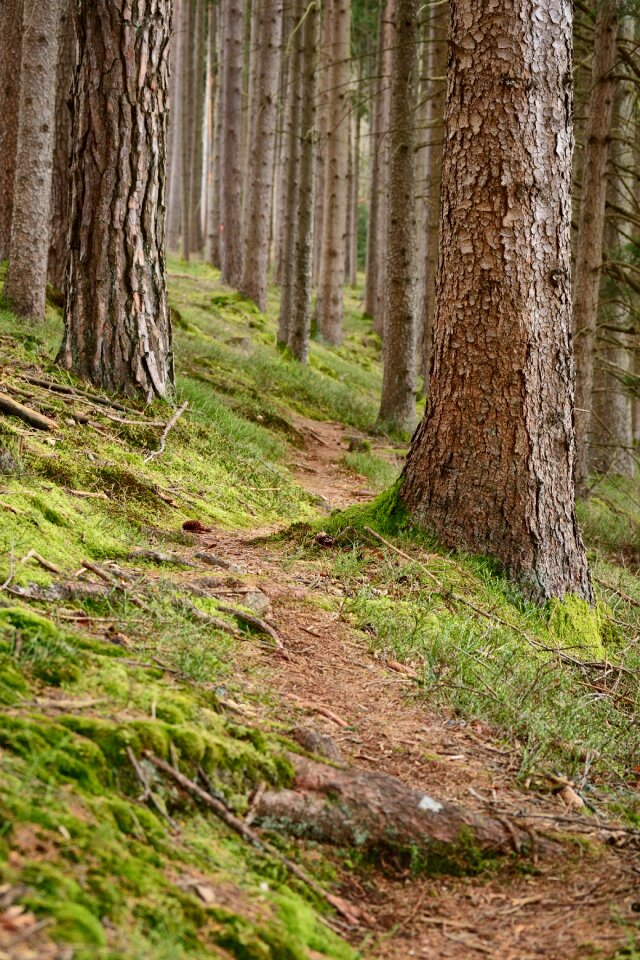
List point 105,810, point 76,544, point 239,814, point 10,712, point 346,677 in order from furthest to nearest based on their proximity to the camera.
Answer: point 76,544
point 346,677
point 239,814
point 10,712
point 105,810

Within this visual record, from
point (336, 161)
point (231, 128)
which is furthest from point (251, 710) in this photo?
point (231, 128)

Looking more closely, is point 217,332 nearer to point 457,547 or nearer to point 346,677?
point 457,547

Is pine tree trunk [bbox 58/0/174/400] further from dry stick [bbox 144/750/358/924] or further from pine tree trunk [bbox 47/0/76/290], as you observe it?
dry stick [bbox 144/750/358/924]

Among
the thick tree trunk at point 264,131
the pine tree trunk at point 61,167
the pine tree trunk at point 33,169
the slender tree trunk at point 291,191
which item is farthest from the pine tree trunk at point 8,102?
the thick tree trunk at point 264,131

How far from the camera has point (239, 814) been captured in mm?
2510

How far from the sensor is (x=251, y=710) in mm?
3068

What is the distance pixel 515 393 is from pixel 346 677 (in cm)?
216

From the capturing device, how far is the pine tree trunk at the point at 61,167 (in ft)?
34.0

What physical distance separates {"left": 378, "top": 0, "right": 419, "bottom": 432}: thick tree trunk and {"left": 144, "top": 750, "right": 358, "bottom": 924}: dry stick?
9.77 m

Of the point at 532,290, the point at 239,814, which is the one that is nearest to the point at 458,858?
the point at 239,814

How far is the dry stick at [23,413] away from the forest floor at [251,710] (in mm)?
160

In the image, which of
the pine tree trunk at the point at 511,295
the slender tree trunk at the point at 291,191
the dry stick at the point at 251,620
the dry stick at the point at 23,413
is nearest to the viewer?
the dry stick at the point at 251,620

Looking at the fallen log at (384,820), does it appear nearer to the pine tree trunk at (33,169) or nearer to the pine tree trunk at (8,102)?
the pine tree trunk at (33,169)

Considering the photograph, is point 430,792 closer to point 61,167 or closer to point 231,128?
point 61,167
